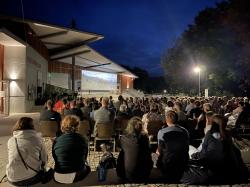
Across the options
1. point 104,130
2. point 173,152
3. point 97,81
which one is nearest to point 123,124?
point 104,130

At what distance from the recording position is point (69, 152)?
480cm

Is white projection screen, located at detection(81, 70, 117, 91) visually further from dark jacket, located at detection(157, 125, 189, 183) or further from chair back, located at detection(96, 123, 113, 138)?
dark jacket, located at detection(157, 125, 189, 183)

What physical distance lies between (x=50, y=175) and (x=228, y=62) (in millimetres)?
29105

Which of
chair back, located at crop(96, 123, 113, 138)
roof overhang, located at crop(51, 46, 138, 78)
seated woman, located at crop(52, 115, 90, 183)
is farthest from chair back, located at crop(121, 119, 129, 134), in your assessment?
roof overhang, located at crop(51, 46, 138, 78)

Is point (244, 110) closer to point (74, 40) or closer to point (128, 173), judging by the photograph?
point (128, 173)

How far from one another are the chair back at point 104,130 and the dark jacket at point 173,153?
2760 mm

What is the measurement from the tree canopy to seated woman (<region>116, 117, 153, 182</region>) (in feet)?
78.4

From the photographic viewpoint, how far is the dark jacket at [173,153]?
17.3 ft

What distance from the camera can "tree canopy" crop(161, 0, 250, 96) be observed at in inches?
1084

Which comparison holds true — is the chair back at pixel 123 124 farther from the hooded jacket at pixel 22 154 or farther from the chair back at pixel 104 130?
the hooded jacket at pixel 22 154

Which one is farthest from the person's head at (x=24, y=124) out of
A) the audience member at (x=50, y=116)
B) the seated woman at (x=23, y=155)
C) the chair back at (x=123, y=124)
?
the chair back at (x=123, y=124)

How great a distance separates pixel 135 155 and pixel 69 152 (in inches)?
42.4

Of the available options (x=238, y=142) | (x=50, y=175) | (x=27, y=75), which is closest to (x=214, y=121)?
(x=50, y=175)

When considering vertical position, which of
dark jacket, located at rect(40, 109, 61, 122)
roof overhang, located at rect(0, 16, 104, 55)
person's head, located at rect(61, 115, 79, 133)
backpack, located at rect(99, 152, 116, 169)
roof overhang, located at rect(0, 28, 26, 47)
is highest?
roof overhang, located at rect(0, 16, 104, 55)
